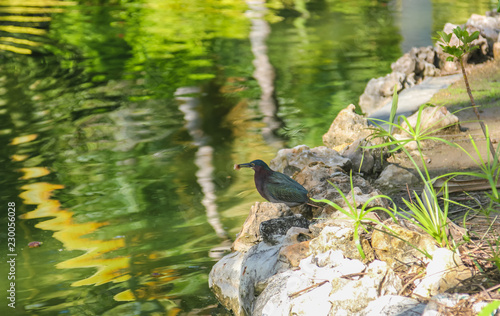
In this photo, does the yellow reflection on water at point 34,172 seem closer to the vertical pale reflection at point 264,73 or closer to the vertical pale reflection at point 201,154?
the vertical pale reflection at point 201,154

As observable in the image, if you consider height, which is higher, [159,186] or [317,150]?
[317,150]

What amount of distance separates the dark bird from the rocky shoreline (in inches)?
3.3

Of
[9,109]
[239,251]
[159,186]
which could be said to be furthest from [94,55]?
[239,251]

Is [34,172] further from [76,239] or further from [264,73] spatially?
[264,73]

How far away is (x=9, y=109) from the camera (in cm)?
748

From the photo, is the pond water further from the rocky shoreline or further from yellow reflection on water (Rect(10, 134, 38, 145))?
the rocky shoreline

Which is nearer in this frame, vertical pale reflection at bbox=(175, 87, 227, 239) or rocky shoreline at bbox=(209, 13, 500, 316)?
Result: rocky shoreline at bbox=(209, 13, 500, 316)

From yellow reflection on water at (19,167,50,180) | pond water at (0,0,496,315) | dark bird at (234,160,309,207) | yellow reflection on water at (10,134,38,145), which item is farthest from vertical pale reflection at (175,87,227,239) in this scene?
yellow reflection on water at (10,134,38,145)

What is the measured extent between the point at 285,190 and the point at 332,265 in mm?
1061

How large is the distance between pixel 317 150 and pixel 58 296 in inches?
85.2

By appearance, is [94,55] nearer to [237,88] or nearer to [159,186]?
[237,88]

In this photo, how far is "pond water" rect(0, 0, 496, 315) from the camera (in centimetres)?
404

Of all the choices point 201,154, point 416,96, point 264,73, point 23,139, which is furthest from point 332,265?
point 264,73

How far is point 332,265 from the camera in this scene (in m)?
2.79
